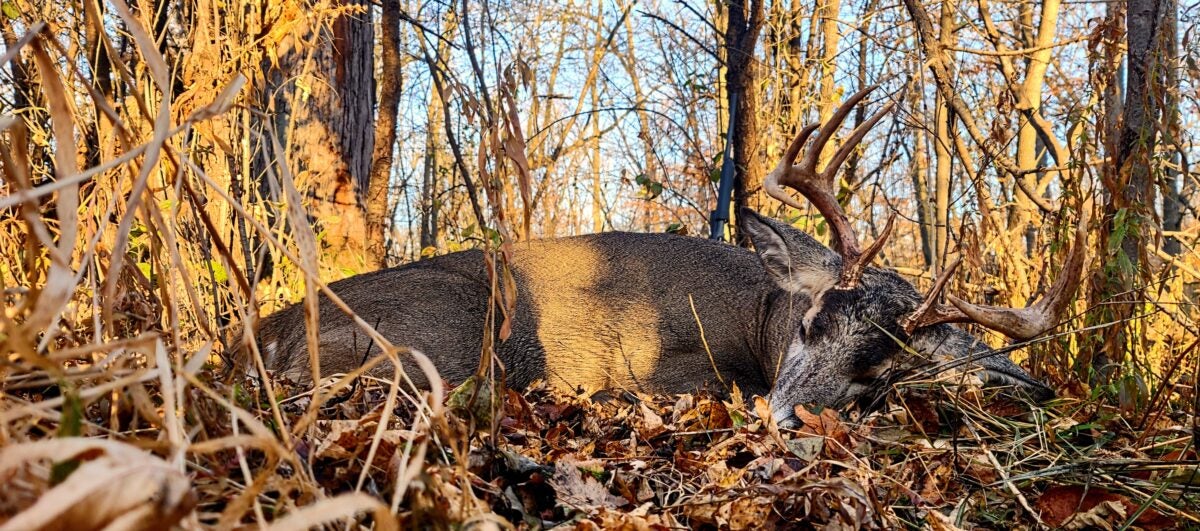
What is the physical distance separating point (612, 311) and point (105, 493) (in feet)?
15.4

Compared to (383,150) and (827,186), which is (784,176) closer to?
(827,186)

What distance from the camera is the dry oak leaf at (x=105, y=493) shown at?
1048 millimetres

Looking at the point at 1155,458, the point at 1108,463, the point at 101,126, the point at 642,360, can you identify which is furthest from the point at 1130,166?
the point at 101,126

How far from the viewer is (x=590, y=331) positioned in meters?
5.70

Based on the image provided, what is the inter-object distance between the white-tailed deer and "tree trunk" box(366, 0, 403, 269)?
221 cm

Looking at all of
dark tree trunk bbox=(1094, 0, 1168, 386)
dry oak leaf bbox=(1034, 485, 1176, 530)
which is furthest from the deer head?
dry oak leaf bbox=(1034, 485, 1176, 530)

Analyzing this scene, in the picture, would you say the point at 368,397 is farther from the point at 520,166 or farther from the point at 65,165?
the point at 65,165

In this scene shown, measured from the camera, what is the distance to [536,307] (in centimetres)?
575

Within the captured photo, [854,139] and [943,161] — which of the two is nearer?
Result: [854,139]

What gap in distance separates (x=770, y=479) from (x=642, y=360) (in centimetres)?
291

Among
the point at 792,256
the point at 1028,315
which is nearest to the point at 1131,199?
the point at 1028,315

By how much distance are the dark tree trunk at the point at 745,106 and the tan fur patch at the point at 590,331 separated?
1788 mm

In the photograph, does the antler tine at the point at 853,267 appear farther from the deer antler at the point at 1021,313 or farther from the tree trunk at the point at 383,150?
the tree trunk at the point at 383,150

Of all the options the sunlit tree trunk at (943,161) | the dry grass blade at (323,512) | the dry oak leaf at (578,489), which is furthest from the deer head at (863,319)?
the dry grass blade at (323,512)
